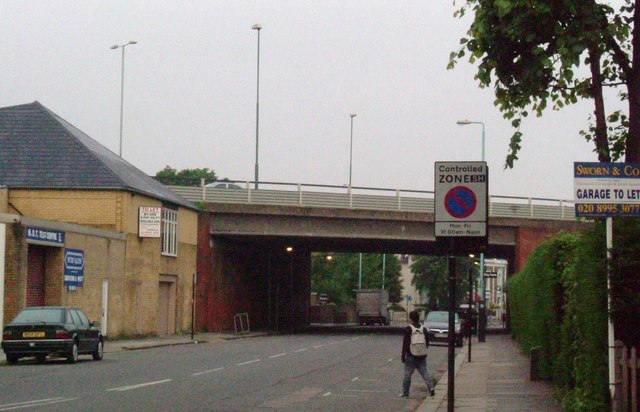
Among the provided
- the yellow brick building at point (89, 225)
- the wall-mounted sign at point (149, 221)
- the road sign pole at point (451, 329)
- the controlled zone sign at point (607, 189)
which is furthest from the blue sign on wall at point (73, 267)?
the controlled zone sign at point (607, 189)

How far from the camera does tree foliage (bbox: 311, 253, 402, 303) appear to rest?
393 ft

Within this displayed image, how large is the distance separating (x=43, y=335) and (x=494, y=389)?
12.1 m

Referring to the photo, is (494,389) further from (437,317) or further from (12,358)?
(437,317)

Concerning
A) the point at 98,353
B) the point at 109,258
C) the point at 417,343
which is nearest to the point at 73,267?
the point at 109,258

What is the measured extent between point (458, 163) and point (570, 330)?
446 centimetres

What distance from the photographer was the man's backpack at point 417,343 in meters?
20.1

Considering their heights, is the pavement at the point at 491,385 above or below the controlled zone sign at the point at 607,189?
below

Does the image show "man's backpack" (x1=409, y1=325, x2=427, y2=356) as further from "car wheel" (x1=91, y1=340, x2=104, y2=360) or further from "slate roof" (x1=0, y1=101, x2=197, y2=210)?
"slate roof" (x1=0, y1=101, x2=197, y2=210)

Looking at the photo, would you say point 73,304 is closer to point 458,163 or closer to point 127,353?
point 127,353

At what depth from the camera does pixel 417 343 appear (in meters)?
20.2

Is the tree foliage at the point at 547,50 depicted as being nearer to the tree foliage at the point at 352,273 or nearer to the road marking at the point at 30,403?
the road marking at the point at 30,403

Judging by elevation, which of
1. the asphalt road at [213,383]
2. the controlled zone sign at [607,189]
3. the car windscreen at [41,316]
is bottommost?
the asphalt road at [213,383]

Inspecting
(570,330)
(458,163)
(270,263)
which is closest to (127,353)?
(570,330)

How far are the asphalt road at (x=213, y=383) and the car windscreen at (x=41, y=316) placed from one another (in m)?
1.15
